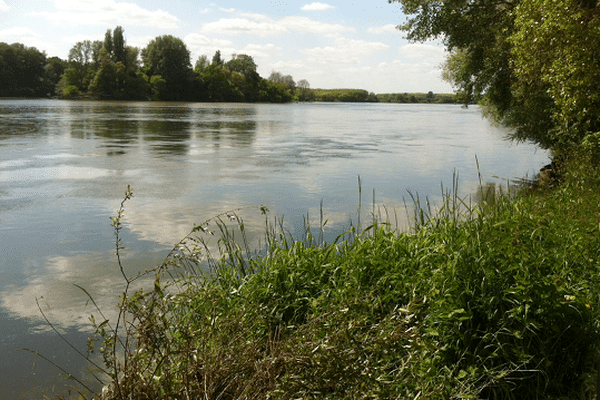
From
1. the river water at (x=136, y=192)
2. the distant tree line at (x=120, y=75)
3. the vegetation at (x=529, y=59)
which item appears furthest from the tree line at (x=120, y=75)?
the vegetation at (x=529, y=59)

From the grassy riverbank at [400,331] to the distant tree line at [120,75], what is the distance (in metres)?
113

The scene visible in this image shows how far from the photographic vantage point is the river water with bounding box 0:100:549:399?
22.8 feet

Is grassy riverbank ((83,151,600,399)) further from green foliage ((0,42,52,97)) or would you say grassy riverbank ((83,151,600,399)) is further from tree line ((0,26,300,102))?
green foliage ((0,42,52,97))

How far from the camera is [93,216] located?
39.8 ft

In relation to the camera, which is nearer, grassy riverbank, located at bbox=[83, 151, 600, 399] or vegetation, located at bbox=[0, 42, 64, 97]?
grassy riverbank, located at bbox=[83, 151, 600, 399]

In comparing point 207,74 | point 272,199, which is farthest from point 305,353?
point 207,74

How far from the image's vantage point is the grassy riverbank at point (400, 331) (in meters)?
3.58

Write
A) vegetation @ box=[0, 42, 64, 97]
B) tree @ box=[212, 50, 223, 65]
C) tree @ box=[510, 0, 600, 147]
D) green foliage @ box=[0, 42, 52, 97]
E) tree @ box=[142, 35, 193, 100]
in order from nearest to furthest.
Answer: tree @ box=[510, 0, 600, 147] → green foliage @ box=[0, 42, 52, 97] → vegetation @ box=[0, 42, 64, 97] → tree @ box=[142, 35, 193, 100] → tree @ box=[212, 50, 223, 65]

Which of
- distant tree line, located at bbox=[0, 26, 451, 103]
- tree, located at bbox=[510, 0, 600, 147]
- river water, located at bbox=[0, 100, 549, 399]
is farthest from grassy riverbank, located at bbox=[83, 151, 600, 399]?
distant tree line, located at bbox=[0, 26, 451, 103]

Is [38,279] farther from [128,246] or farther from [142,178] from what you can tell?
[142,178]

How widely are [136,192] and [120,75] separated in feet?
342

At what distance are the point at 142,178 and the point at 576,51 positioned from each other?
1196cm

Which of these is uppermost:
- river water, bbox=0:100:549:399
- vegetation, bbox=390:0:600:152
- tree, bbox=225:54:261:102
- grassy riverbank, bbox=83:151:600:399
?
tree, bbox=225:54:261:102

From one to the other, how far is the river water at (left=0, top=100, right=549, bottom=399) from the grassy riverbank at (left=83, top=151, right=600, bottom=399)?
2.08 metres
